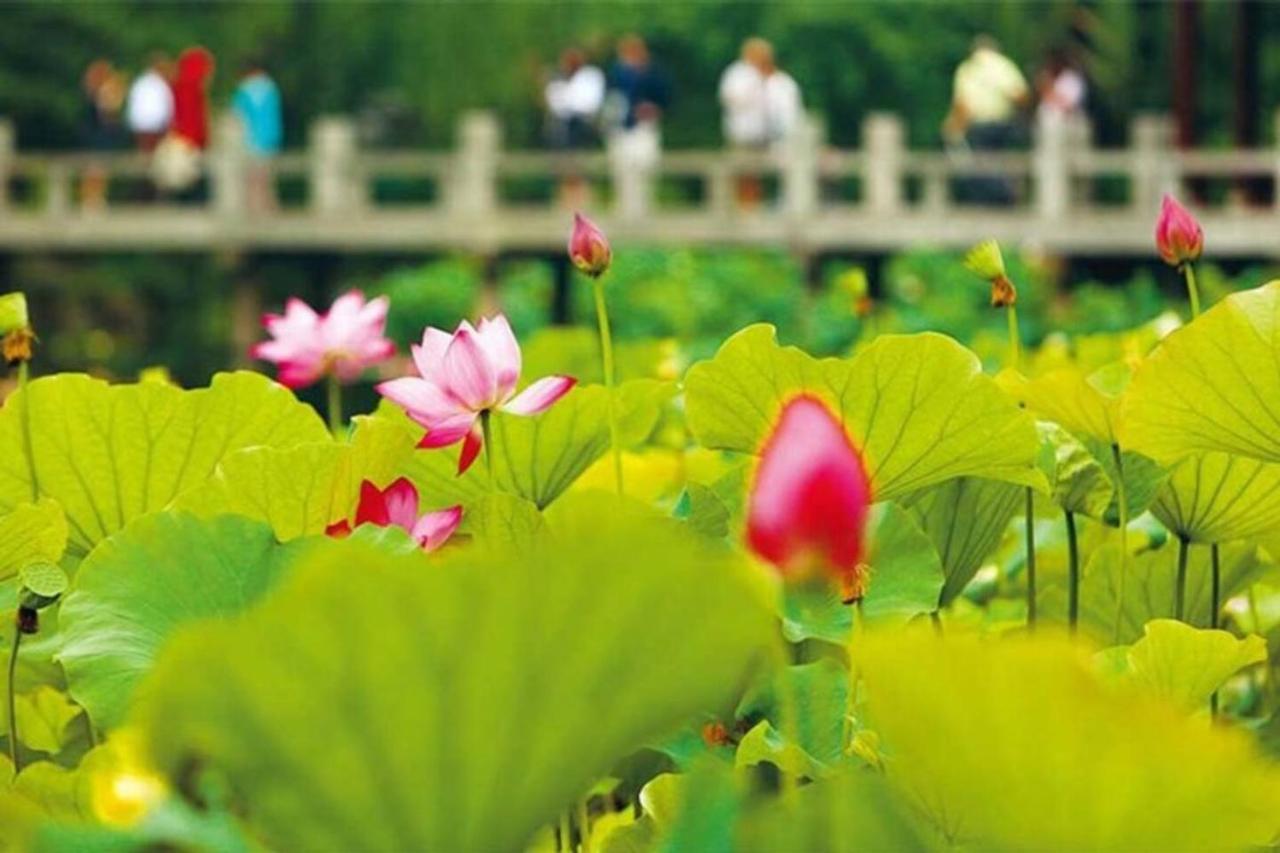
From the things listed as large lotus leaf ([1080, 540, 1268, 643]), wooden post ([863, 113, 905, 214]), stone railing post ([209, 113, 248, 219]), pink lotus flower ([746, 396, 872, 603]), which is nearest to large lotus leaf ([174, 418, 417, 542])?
large lotus leaf ([1080, 540, 1268, 643])

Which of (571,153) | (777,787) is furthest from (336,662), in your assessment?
(571,153)

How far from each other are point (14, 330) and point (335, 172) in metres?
18.7

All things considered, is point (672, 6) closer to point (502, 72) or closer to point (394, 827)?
point (502, 72)

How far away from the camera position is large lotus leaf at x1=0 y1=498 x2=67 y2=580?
1144mm

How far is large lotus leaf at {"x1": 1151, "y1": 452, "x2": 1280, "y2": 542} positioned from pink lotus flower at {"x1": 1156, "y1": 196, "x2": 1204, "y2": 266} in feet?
0.31

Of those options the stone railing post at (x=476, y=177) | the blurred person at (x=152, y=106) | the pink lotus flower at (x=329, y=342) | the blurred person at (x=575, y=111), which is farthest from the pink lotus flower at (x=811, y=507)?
the blurred person at (x=152, y=106)

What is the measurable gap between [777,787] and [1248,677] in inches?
22.2

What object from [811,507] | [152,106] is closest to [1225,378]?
[811,507]

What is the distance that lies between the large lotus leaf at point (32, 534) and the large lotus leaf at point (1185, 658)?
413mm

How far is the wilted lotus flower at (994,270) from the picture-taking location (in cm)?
140

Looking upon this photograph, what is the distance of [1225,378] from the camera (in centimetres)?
122

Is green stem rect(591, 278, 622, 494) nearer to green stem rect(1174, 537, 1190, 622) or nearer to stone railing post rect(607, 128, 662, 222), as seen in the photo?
green stem rect(1174, 537, 1190, 622)

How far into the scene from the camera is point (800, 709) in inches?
48.5

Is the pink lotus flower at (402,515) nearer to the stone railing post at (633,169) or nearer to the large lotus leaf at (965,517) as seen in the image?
the large lotus leaf at (965,517)
